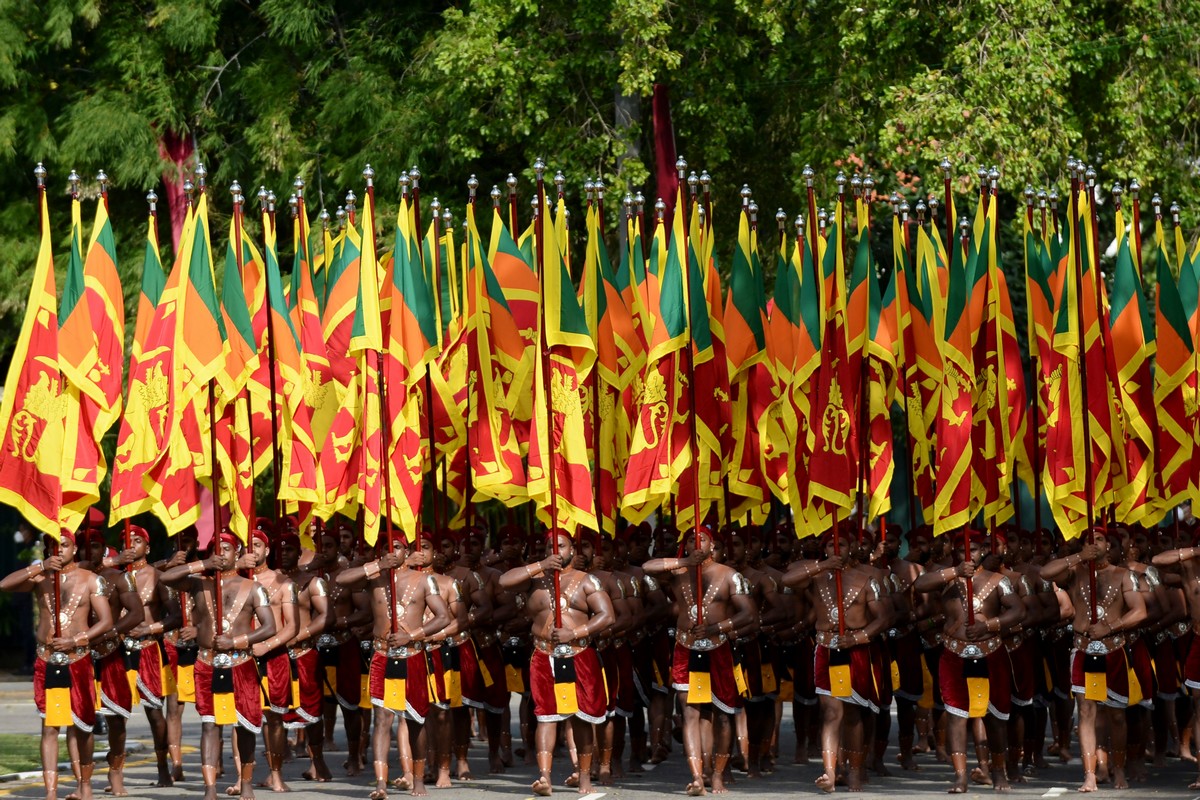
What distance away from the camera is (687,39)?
2506cm

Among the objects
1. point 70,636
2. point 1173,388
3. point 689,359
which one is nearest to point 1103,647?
point 1173,388

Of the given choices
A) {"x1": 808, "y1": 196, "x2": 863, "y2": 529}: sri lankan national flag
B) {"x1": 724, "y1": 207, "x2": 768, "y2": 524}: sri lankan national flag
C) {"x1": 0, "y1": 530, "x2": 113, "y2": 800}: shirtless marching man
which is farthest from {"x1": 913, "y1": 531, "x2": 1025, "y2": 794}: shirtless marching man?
{"x1": 0, "y1": 530, "x2": 113, "y2": 800}: shirtless marching man

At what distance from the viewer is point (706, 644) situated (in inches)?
608

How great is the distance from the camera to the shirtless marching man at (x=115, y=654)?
15.6 metres

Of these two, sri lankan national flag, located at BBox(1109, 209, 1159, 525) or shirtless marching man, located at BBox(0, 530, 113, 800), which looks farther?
sri lankan national flag, located at BBox(1109, 209, 1159, 525)

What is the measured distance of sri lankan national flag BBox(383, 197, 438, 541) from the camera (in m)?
16.2

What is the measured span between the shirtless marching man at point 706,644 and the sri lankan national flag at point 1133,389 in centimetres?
355

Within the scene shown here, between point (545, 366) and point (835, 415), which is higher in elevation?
point (545, 366)

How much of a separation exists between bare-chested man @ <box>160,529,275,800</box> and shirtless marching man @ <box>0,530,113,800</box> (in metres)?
0.59

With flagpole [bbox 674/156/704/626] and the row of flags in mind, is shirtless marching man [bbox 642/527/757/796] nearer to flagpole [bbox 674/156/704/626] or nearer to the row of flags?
flagpole [bbox 674/156/704/626]

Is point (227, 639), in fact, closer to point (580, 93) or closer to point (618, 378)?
point (618, 378)

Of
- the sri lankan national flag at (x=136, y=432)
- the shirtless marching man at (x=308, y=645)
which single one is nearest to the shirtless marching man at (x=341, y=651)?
the shirtless marching man at (x=308, y=645)

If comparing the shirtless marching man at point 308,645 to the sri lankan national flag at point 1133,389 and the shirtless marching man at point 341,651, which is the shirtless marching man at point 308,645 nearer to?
the shirtless marching man at point 341,651

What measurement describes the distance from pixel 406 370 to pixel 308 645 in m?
2.27
